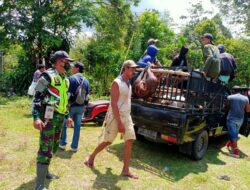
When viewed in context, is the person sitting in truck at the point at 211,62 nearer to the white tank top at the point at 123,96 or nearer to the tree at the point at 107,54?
the white tank top at the point at 123,96

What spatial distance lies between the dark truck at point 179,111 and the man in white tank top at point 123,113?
1.10 metres

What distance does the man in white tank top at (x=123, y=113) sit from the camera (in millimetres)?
4723

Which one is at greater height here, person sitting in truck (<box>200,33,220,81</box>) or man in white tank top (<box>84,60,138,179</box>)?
person sitting in truck (<box>200,33,220,81</box>)

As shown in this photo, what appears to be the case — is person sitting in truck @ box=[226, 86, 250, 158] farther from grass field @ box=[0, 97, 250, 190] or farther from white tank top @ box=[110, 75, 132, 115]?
white tank top @ box=[110, 75, 132, 115]

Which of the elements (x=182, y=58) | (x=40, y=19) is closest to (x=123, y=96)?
(x=182, y=58)

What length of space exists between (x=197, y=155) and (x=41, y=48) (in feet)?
35.9

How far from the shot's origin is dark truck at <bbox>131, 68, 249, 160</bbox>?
18.6 feet

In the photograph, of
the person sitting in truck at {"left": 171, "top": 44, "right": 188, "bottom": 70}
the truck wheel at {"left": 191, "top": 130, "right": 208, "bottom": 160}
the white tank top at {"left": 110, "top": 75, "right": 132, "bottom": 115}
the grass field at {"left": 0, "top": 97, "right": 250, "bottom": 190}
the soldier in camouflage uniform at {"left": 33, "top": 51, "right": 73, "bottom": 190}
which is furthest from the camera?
the person sitting in truck at {"left": 171, "top": 44, "right": 188, "bottom": 70}

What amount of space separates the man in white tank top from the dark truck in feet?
3.61

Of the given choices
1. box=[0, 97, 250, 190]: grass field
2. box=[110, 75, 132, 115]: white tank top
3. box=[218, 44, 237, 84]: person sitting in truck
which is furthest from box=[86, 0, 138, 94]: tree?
box=[110, 75, 132, 115]: white tank top

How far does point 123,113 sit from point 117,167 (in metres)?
1.18

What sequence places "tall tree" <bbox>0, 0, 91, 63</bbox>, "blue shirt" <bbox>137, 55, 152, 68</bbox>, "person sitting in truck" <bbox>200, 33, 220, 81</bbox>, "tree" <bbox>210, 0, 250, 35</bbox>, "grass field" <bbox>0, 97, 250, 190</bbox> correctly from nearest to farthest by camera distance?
1. "grass field" <bbox>0, 97, 250, 190</bbox>
2. "person sitting in truck" <bbox>200, 33, 220, 81</bbox>
3. "blue shirt" <bbox>137, 55, 152, 68</bbox>
4. "tall tree" <bbox>0, 0, 91, 63</bbox>
5. "tree" <bbox>210, 0, 250, 35</bbox>

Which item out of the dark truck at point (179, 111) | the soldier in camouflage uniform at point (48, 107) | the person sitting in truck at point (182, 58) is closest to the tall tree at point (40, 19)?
the person sitting in truck at point (182, 58)

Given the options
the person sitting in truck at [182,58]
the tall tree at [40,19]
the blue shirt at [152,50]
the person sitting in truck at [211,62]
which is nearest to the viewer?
the person sitting in truck at [211,62]
